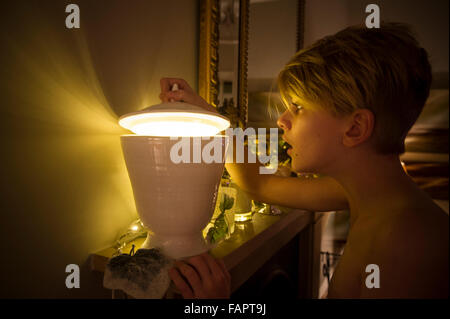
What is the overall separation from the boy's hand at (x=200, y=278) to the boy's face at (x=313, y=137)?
38 centimetres

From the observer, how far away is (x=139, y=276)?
20.8 inches

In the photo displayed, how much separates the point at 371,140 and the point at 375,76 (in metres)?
0.16

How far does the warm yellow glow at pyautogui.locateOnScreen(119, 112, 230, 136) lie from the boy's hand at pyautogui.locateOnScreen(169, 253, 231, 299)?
30 centimetres

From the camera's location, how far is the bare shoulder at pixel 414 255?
55 centimetres

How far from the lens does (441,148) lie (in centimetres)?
222

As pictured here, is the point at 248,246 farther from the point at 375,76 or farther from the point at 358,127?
the point at 375,76

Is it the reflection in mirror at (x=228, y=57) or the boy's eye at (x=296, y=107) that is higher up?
the reflection in mirror at (x=228, y=57)

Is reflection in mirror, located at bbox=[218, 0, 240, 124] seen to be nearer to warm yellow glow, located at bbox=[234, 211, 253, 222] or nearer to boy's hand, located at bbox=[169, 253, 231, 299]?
warm yellow glow, located at bbox=[234, 211, 253, 222]

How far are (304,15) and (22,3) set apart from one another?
1575mm

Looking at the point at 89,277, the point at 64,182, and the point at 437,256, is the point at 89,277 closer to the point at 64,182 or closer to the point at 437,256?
the point at 64,182

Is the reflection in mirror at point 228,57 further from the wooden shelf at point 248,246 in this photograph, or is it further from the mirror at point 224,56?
the wooden shelf at point 248,246

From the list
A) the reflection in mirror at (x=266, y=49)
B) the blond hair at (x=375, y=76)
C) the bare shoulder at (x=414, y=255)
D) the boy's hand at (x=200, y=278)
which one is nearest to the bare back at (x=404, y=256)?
the bare shoulder at (x=414, y=255)

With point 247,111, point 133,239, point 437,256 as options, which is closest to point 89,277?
point 133,239

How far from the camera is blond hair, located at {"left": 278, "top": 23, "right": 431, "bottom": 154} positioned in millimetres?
625
